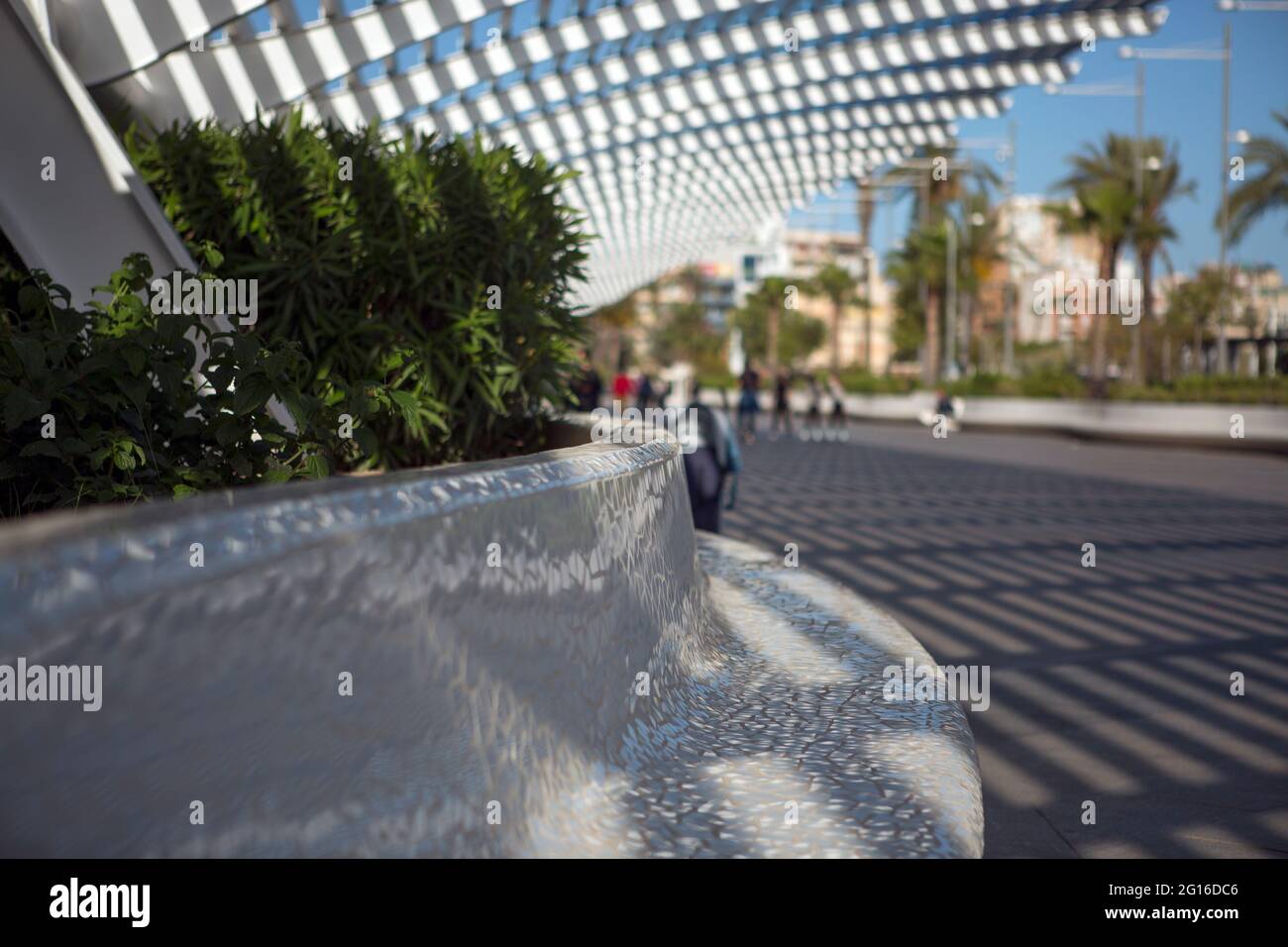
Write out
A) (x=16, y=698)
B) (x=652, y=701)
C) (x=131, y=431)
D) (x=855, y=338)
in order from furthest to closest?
(x=855, y=338)
(x=131, y=431)
(x=652, y=701)
(x=16, y=698)

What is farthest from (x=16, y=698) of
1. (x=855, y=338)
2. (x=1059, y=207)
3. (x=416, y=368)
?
(x=855, y=338)

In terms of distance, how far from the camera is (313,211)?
247 inches

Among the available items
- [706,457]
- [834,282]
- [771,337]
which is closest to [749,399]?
[706,457]

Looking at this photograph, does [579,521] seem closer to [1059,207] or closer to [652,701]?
[652,701]

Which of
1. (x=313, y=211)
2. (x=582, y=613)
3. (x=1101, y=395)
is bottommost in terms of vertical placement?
(x=1101, y=395)

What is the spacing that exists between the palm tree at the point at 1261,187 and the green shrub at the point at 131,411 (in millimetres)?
44788

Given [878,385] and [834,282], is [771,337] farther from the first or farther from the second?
[878,385]

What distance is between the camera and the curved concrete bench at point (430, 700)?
55.9 inches

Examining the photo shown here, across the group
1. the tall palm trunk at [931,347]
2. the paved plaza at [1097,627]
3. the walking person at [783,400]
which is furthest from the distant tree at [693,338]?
the paved plaza at [1097,627]

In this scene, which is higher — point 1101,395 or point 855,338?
point 1101,395

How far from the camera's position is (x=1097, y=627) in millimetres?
7414

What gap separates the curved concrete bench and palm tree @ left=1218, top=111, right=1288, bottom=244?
44.8 metres

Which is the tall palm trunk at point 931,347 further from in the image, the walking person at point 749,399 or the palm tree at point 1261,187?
the walking person at point 749,399
